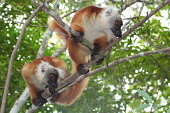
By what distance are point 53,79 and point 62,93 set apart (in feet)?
2.67

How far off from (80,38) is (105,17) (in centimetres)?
78

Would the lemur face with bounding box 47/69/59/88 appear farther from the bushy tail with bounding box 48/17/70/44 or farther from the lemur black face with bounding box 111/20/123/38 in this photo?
the lemur black face with bounding box 111/20/123/38

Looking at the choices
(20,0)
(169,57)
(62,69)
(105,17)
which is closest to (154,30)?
(169,57)

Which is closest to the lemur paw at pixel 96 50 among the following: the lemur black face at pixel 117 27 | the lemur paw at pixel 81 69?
the lemur paw at pixel 81 69

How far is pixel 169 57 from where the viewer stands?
263 inches

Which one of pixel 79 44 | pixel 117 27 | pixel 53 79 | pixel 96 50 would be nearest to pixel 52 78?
pixel 53 79

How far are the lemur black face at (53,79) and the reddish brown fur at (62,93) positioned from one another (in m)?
0.39

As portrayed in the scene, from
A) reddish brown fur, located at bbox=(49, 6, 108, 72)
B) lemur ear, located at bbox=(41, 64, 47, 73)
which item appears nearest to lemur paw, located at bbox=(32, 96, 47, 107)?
lemur ear, located at bbox=(41, 64, 47, 73)

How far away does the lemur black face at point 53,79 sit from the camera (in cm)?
557

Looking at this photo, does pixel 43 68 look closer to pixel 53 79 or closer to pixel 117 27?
pixel 53 79

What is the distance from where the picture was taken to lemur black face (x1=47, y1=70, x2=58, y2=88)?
557cm

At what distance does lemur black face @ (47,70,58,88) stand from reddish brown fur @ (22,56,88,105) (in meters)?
0.39

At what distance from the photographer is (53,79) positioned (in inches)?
227

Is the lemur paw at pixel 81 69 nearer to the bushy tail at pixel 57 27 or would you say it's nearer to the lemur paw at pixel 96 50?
the lemur paw at pixel 96 50
